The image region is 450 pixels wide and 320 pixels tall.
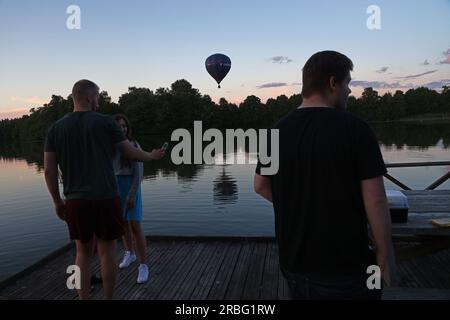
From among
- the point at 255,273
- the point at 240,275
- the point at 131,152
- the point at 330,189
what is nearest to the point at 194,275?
the point at 240,275

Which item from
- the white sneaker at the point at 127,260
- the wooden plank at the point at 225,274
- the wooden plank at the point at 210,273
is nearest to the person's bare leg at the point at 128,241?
the white sneaker at the point at 127,260

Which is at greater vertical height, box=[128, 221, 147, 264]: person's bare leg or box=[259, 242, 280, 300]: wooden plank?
box=[128, 221, 147, 264]: person's bare leg

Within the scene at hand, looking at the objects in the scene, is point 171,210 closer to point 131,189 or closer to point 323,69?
point 131,189

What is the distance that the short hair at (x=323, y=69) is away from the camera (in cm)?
207

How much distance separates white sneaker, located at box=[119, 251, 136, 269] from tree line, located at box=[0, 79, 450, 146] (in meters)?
76.0

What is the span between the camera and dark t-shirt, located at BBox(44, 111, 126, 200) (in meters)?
3.46

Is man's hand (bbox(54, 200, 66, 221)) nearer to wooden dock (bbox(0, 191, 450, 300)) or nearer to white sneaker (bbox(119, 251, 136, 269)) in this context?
wooden dock (bbox(0, 191, 450, 300))

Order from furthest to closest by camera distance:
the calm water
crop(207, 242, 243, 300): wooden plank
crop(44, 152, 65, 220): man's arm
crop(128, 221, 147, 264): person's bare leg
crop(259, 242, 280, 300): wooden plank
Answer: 1. the calm water
2. crop(128, 221, 147, 264): person's bare leg
3. crop(207, 242, 243, 300): wooden plank
4. crop(259, 242, 280, 300): wooden plank
5. crop(44, 152, 65, 220): man's arm

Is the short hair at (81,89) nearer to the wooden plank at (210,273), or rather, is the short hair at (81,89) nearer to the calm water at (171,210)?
the wooden plank at (210,273)

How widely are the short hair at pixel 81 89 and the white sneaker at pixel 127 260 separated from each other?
2965mm

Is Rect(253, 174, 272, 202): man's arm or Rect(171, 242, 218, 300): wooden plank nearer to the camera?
Rect(253, 174, 272, 202): man's arm

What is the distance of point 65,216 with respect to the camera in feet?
12.1

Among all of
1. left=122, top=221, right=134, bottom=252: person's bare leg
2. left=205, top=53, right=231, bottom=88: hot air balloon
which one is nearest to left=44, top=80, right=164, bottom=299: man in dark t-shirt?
left=122, top=221, right=134, bottom=252: person's bare leg
